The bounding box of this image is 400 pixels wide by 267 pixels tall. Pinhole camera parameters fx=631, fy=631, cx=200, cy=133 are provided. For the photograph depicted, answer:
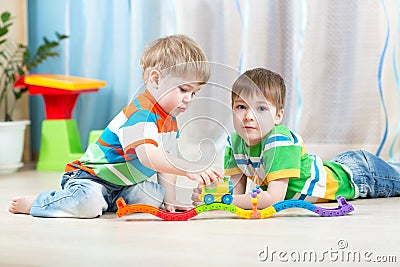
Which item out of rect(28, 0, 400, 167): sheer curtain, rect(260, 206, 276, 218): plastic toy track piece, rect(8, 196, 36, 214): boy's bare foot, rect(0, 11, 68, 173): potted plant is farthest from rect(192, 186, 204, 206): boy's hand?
rect(0, 11, 68, 173): potted plant

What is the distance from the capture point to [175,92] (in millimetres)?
1296

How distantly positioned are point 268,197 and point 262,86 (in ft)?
0.79

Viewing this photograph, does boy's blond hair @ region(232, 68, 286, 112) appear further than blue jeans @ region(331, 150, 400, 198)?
No

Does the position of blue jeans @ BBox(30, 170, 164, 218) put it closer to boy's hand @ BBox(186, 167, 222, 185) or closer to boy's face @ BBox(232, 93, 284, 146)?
boy's hand @ BBox(186, 167, 222, 185)

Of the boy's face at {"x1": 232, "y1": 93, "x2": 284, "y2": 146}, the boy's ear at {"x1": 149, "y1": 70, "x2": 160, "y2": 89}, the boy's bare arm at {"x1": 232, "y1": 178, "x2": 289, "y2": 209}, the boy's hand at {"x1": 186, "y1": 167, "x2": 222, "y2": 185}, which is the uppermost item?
the boy's ear at {"x1": 149, "y1": 70, "x2": 160, "y2": 89}

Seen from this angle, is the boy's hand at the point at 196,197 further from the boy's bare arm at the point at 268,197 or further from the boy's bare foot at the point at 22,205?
the boy's bare foot at the point at 22,205

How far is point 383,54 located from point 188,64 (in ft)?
3.54

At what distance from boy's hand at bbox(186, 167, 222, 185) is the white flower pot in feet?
4.21

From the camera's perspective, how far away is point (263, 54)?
2.31m

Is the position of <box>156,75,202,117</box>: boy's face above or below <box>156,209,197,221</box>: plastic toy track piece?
above

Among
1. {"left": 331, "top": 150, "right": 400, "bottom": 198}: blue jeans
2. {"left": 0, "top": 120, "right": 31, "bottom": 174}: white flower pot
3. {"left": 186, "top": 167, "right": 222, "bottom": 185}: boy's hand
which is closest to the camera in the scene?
{"left": 186, "top": 167, "right": 222, "bottom": 185}: boy's hand

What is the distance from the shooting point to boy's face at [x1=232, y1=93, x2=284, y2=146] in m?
1.33

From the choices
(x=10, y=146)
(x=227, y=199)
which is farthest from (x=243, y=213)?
(x=10, y=146)

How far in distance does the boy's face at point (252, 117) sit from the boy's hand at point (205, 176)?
12 cm
